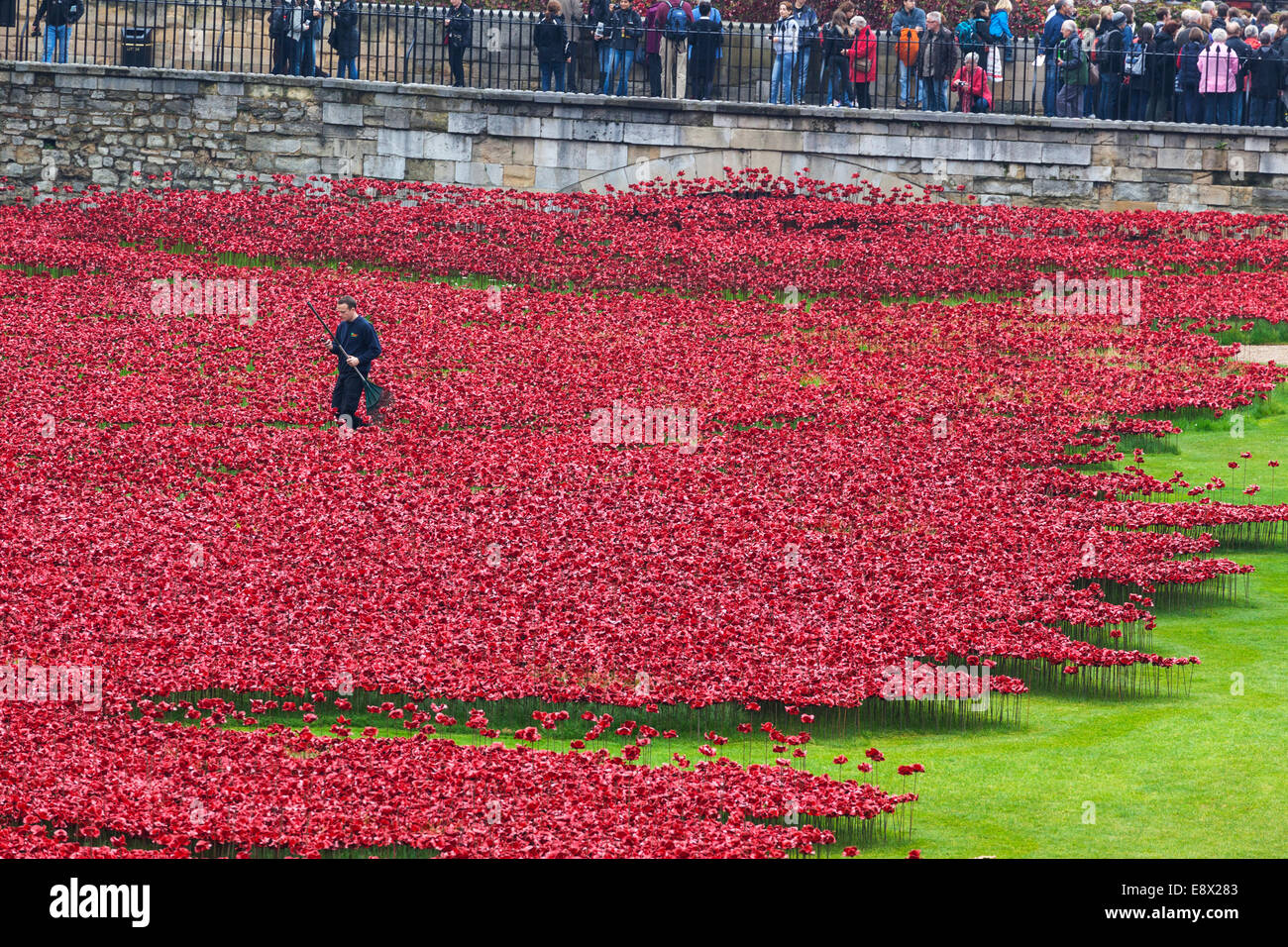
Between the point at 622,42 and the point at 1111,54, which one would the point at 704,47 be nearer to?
the point at 622,42

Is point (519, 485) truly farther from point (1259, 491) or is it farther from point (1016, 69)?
point (1016, 69)

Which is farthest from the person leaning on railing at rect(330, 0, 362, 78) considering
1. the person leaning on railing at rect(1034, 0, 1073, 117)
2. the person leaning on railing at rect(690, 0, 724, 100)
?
the person leaning on railing at rect(1034, 0, 1073, 117)

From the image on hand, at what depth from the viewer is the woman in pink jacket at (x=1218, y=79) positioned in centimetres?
3172

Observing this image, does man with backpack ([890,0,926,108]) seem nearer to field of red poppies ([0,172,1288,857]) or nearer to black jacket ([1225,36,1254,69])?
field of red poppies ([0,172,1288,857])

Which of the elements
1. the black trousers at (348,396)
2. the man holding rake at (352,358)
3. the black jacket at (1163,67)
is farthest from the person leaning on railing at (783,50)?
the black trousers at (348,396)

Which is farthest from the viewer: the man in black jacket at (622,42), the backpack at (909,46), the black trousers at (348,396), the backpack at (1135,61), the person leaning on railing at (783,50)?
the man in black jacket at (622,42)

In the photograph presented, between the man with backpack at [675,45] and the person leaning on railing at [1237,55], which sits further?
the man with backpack at [675,45]

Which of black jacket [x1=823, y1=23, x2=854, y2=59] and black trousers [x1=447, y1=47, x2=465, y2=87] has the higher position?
black jacket [x1=823, y1=23, x2=854, y2=59]

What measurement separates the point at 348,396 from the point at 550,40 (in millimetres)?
13500

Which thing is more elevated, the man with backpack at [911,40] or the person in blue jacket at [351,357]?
the man with backpack at [911,40]

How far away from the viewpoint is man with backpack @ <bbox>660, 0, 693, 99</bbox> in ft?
107

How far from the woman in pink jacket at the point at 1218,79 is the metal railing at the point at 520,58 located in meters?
0.10

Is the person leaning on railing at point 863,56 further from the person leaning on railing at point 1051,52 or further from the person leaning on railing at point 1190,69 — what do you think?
the person leaning on railing at point 1190,69
